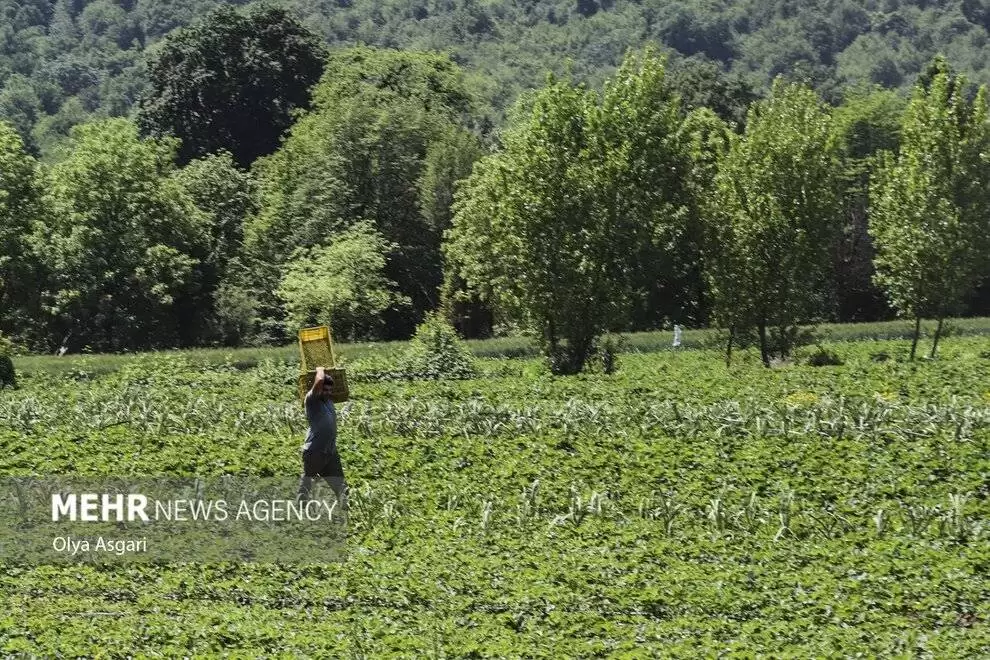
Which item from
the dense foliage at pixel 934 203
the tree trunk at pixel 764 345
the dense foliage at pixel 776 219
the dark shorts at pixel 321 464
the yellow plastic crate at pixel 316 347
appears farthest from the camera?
the dense foliage at pixel 934 203

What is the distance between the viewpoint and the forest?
133 feet

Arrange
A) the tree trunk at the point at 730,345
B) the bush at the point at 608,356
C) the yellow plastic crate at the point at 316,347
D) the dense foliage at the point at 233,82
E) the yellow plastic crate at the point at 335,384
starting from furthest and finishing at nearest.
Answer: the dense foliage at the point at 233,82 < the tree trunk at the point at 730,345 < the bush at the point at 608,356 < the yellow plastic crate at the point at 316,347 < the yellow plastic crate at the point at 335,384

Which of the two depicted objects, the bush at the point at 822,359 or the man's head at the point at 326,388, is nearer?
the man's head at the point at 326,388

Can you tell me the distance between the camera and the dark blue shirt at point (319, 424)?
20391 mm

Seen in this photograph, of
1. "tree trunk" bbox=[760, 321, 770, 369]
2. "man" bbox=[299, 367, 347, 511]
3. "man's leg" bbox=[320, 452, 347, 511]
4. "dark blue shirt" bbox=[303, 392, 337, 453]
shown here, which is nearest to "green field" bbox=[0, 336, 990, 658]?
"man's leg" bbox=[320, 452, 347, 511]

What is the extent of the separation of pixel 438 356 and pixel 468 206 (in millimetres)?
20091

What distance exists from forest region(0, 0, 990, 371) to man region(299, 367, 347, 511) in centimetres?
1858

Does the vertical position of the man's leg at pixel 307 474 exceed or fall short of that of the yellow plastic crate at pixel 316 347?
it falls short

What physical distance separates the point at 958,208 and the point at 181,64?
180ft

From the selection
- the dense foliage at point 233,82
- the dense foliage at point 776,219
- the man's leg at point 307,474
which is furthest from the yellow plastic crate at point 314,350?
the dense foliage at point 233,82

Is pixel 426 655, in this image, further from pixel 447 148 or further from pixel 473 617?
pixel 447 148

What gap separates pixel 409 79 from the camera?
267ft

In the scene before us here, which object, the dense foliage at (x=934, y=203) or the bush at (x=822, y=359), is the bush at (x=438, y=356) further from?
the dense foliage at (x=934, y=203)

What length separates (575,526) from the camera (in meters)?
19.8
